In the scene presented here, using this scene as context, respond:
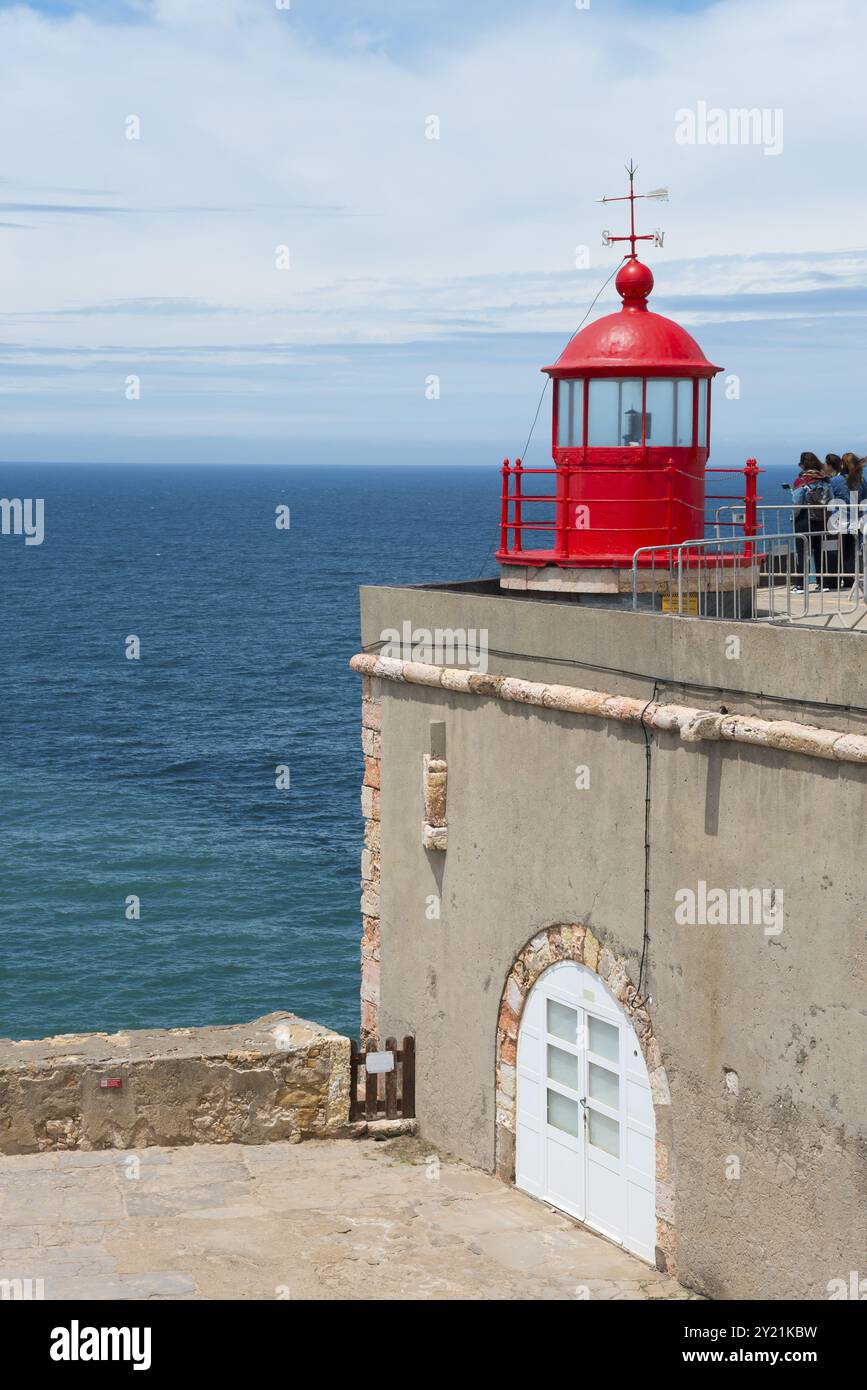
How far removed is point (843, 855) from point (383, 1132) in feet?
21.6

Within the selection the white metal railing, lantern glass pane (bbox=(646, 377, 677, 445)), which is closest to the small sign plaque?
the white metal railing

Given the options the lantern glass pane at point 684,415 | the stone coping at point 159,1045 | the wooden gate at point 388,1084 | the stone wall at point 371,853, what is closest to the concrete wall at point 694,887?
the wooden gate at point 388,1084

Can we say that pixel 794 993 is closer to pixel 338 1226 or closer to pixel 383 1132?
pixel 338 1226

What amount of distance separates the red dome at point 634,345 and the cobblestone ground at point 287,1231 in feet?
24.7

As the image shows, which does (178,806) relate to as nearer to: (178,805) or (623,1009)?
(178,805)

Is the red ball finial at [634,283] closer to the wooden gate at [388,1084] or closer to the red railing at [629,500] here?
the red railing at [629,500]

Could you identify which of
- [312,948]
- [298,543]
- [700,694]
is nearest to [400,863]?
[700,694]

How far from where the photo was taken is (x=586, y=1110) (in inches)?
524

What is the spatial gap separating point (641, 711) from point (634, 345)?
4205 millimetres

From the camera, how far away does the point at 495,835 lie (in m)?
14.2

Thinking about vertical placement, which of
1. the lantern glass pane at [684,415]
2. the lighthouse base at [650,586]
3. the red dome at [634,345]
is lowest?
the lighthouse base at [650,586]

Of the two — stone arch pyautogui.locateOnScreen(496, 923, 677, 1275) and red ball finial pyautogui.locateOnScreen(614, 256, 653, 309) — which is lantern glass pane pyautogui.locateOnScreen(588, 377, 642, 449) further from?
stone arch pyautogui.locateOnScreen(496, 923, 677, 1275)

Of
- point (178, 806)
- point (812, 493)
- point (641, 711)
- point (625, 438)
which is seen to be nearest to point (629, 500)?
point (625, 438)

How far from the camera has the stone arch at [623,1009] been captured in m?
12.4
